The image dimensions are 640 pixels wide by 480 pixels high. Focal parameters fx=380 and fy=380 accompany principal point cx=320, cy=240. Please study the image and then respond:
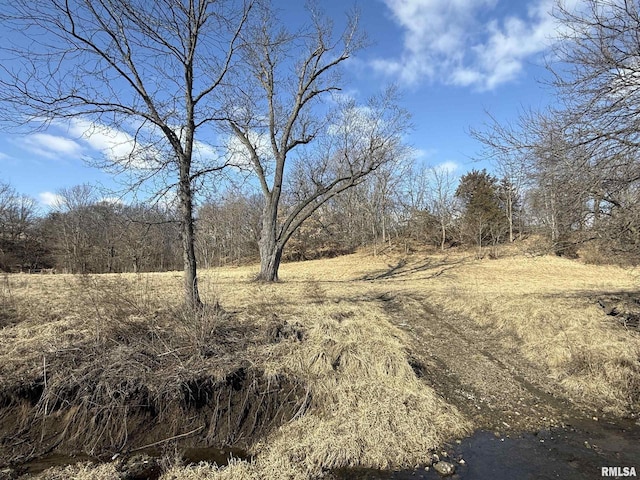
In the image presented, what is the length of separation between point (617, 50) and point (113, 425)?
831 centimetres

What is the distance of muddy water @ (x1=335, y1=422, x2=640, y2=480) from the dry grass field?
0.68 ft

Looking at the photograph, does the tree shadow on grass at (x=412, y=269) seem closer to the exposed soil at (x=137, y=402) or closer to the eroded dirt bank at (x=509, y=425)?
the eroded dirt bank at (x=509, y=425)

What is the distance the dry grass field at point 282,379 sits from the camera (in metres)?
4.29

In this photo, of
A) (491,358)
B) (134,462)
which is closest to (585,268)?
(491,358)

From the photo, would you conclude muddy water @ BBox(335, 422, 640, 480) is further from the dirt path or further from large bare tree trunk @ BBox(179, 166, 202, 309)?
large bare tree trunk @ BBox(179, 166, 202, 309)

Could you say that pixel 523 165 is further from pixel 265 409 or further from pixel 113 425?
pixel 113 425

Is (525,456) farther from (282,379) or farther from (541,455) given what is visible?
(282,379)

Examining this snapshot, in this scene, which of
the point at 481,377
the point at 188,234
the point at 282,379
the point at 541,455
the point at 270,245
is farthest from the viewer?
the point at 270,245

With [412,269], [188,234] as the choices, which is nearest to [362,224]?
[412,269]

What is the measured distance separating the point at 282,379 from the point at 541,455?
10.3ft

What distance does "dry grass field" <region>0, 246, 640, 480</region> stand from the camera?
429 cm

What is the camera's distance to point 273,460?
4016mm

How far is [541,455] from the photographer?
164 inches

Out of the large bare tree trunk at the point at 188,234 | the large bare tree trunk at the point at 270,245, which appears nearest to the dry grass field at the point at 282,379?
the large bare tree trunk at the point at 188,234
